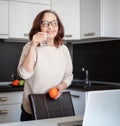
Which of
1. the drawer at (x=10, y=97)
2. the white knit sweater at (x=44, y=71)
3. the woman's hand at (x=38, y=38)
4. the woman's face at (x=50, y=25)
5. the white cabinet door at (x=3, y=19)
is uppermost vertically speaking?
the white cabinet door at (x=3, y=19)

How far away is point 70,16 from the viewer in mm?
4055

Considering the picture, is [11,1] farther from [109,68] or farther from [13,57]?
[109,68]

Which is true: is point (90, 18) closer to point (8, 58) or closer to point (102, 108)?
point (8, 58)

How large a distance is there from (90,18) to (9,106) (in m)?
1.47

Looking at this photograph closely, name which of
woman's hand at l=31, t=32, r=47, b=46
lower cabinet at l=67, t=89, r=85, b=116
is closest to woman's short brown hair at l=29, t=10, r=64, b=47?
woman's hand at l=31, t=32, r=47, b=46

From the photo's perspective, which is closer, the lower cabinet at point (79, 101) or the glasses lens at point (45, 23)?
the glasses lens at point (45, 23)

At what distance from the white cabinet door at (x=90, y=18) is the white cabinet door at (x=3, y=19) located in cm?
101

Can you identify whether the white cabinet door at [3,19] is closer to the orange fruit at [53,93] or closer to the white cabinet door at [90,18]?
the white cabinet door at [90,18]

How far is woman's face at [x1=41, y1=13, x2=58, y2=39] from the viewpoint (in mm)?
2227

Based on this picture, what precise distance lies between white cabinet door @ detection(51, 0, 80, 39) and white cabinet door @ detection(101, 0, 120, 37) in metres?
0.49

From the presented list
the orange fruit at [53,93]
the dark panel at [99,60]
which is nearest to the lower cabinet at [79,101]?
the dark panel at [99,60]

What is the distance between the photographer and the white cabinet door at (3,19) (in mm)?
3590

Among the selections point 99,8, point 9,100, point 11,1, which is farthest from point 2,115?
point 99,8

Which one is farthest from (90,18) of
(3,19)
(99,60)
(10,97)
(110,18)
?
(10,97)
